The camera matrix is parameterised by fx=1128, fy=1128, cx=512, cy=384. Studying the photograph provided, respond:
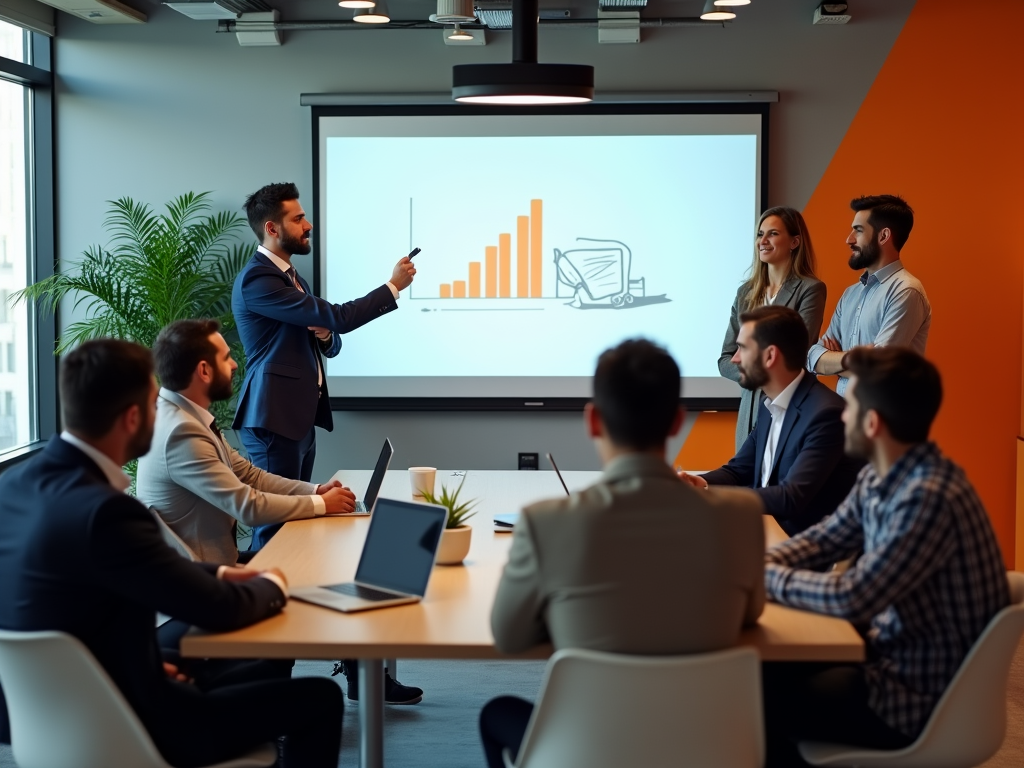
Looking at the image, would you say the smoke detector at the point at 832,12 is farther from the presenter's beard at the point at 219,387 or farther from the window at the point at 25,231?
the window at the point at 25,231

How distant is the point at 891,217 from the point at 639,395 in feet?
10.0

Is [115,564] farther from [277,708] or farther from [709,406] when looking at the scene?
[709,406]

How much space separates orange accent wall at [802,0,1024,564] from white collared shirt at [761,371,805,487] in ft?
7.87

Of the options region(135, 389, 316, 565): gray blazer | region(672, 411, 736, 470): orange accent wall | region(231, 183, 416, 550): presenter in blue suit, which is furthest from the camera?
region(672, 411, 736, 470): orange accent wall

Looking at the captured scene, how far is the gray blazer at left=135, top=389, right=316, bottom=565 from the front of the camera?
3.15m

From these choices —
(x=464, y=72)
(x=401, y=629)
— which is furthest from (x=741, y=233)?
(x=401, y=629)

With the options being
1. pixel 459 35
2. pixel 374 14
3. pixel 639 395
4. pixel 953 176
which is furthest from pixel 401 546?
pixel 953 176

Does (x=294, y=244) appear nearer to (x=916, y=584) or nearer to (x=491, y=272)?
(x=491, y=272)

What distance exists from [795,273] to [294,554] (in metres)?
2.72

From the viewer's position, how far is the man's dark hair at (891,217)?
4.70 meters

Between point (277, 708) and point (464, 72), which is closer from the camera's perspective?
point (277, 708)

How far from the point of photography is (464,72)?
11.2 feet

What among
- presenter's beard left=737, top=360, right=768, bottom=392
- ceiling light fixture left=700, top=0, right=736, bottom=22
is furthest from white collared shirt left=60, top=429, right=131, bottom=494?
ceiling light fixture left=700, top=0, right=736, bottom=22

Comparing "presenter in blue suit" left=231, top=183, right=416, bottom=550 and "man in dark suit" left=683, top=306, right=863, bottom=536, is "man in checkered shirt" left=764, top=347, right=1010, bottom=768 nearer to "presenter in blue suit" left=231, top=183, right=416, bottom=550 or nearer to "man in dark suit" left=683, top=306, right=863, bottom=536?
"man in dark suit" left=683, top=306, right=863, bottom=536
